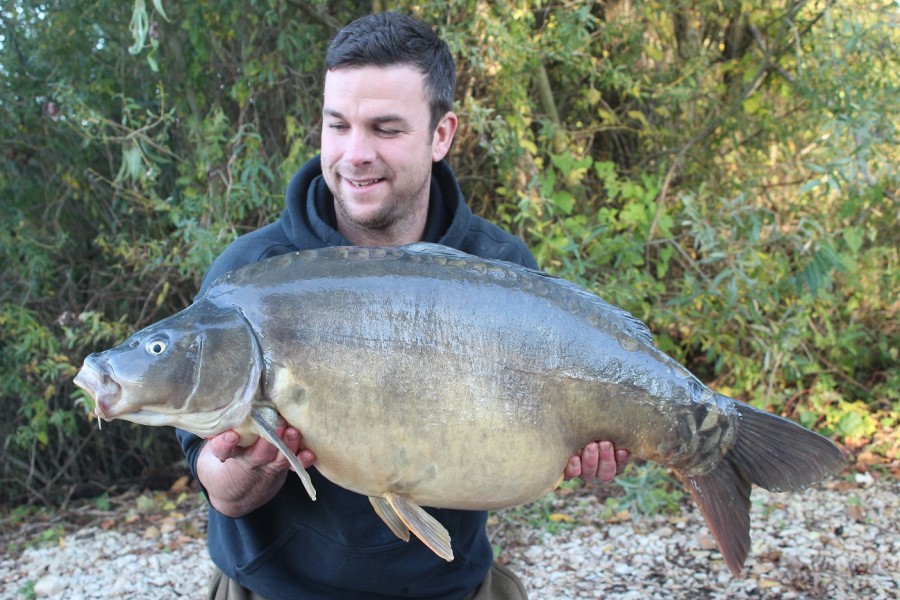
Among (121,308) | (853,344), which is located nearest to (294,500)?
(121,308)

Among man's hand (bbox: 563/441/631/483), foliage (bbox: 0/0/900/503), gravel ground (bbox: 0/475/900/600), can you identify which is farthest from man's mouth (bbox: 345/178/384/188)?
gravel ground (bbox: 0/475/900/600)

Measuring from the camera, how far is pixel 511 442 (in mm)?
1561

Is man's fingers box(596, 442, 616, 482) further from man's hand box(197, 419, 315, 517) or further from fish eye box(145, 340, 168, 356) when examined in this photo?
fish eye box(145, 340, 168, 356)

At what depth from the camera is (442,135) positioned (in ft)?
6.91

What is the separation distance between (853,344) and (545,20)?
7.91ft

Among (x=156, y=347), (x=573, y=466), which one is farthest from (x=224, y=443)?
(x=573, y=466)

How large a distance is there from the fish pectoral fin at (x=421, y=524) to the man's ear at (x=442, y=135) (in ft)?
2.79

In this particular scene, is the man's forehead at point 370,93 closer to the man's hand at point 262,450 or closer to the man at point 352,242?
the man at point 352,242

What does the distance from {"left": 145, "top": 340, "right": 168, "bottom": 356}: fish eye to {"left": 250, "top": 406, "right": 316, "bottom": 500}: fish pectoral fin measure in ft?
0.57

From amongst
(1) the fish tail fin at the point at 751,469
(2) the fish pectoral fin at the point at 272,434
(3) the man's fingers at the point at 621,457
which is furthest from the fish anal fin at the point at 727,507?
(2) the fish pectoral fin at the point at 272,434

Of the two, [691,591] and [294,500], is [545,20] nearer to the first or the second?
[691,591]

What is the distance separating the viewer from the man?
1.87 meters

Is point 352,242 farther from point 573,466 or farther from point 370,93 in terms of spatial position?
point 573,466

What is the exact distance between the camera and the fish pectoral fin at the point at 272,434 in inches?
55.5
